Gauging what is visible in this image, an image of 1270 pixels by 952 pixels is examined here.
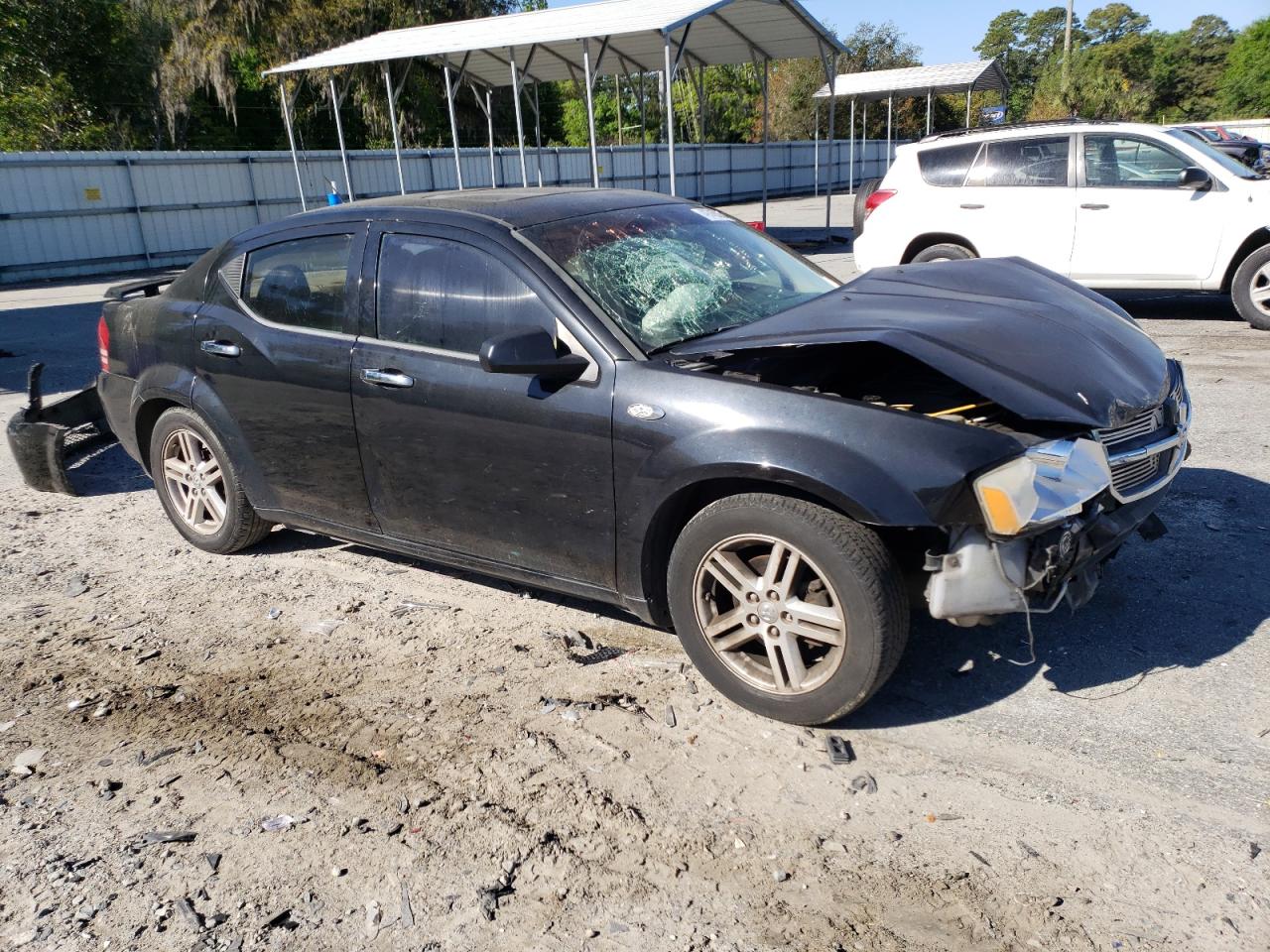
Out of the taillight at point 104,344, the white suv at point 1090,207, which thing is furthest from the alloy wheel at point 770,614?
the white suv at point 1090,207

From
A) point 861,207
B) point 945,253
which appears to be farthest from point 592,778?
point 861,207

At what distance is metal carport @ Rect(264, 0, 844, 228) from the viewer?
15.7m

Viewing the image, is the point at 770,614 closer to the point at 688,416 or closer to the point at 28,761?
the point at 688,416

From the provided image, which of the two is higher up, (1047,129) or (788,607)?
(1047,129)

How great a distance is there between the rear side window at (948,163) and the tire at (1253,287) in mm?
2708

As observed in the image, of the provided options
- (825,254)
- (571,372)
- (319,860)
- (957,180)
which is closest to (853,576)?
(571,372)

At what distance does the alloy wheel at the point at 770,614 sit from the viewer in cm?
323

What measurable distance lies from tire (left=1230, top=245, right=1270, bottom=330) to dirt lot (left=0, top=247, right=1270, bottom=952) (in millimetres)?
5573

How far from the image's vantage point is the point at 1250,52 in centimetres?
6438

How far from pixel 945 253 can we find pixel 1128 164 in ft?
5.95

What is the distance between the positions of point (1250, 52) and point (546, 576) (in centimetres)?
7755

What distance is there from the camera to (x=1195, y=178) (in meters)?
9.07

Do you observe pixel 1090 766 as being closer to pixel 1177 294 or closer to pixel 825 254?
pixel 1177 294

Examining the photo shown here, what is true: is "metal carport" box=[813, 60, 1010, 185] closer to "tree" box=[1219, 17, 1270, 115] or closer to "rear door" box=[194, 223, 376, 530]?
"rear door" box=[194, 223, 376, 530]
